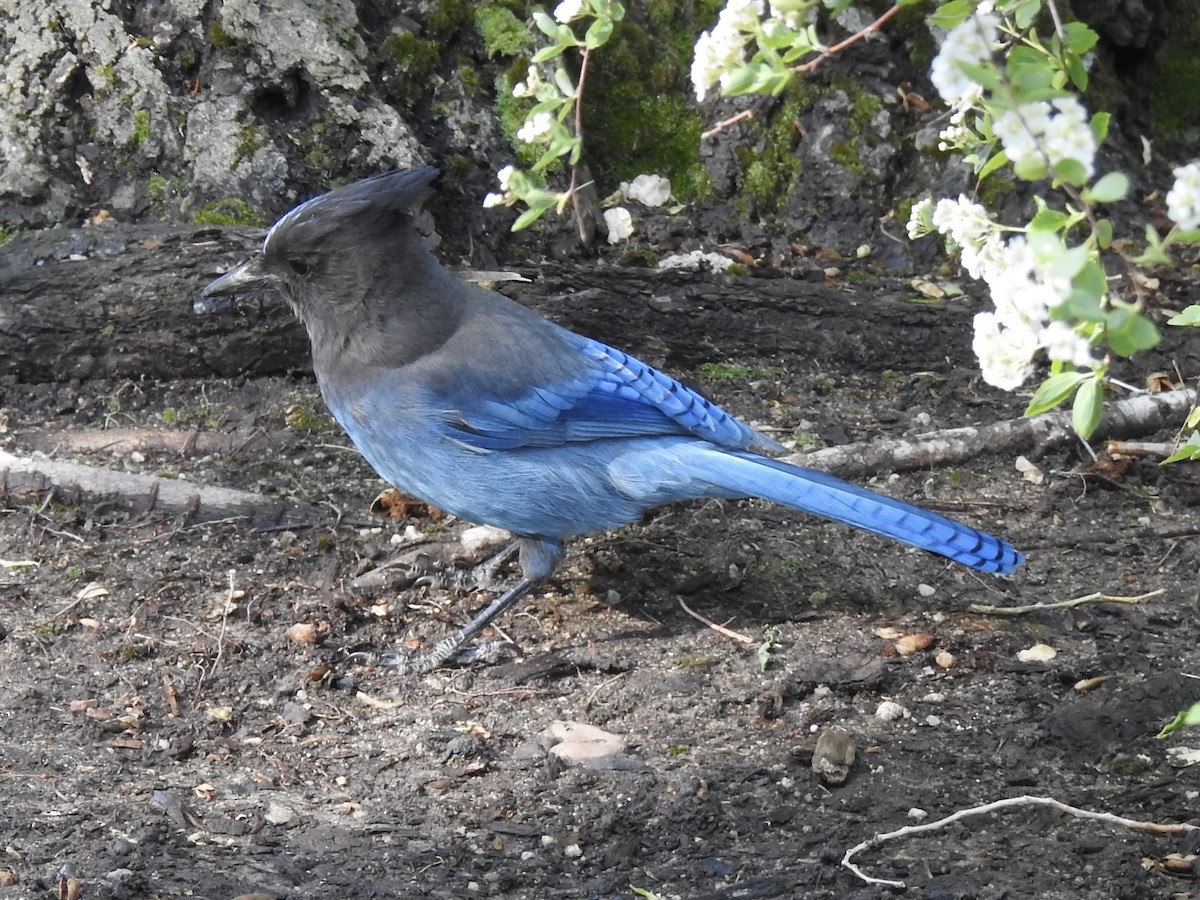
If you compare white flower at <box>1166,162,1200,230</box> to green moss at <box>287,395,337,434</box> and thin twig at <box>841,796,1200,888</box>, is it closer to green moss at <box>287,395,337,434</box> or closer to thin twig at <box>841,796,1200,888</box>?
thin twig at <box>841,796,1200,888</box>

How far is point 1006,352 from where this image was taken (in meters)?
1.63

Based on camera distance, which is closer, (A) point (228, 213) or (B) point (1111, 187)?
(B) point (1111, 187)

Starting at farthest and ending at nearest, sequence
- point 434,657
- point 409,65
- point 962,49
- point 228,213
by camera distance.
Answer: point 409,65
point 228,213
point 434,657
point 962,49

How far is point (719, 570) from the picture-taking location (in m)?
3.64

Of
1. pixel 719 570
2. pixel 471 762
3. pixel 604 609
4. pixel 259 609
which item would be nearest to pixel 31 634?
pixel 259 609

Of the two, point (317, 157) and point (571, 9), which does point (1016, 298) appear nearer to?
point (571, 9)

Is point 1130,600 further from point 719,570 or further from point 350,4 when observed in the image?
point 350,4

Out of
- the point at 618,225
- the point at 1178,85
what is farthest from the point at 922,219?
the point at 1178,85

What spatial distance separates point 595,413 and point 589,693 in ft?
2.43

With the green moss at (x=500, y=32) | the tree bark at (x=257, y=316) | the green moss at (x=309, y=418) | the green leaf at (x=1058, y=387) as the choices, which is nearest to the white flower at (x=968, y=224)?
the green leaf at (x=1058, y=387)

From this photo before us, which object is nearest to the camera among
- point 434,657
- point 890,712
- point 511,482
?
point 890,712

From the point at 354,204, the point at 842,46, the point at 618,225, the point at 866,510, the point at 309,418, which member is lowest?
the point at 866,510

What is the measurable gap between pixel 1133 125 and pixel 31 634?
4.96 metres

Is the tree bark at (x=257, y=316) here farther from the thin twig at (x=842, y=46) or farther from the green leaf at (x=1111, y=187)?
the green leaf at (x=1111, y=187)
